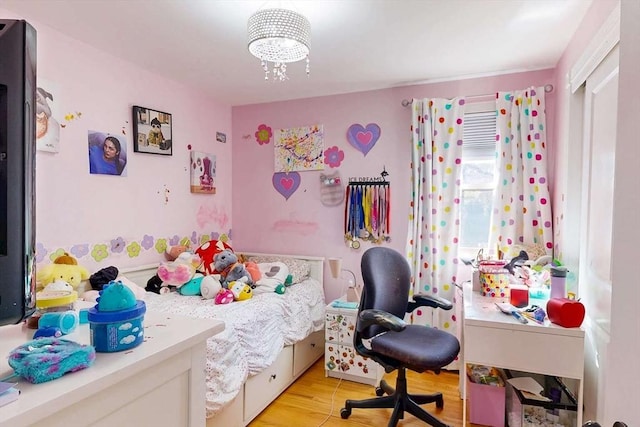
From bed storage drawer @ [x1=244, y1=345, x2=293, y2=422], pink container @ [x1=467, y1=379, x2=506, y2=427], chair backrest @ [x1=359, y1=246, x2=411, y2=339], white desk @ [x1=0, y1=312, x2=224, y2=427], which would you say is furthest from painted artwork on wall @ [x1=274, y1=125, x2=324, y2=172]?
white desk @ [x1=0, y1=312, x2=224, y2=427]

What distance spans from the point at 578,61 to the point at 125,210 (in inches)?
120

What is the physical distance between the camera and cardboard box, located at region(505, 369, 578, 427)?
77.8 inches

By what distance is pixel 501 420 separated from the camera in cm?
219

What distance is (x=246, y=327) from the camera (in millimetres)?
2176

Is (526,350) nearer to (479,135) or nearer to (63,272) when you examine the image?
(479,135)

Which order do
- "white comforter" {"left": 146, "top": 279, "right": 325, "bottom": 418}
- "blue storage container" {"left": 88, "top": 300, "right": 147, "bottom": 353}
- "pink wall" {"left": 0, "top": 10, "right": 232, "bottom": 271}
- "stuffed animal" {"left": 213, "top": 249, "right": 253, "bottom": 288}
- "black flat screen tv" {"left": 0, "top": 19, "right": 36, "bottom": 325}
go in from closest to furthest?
1. "black flat screen tv" {"left": 0, "top": 19, "right": 36, "bottom": 325}
2. "blue storage container" {"left": 88, "top": 300, "right": 147, "bottom": 353}
3. "white comforter" {"left": 146, "top": 279, "right": 325, "bottom": 418}
4. "pink wall" {"left": 0, "top": 10, "right": 232, "bottom": 271}
5. "stuffed animal" {"left": 213, "top": 249, "right": 253, "bottom": 288}

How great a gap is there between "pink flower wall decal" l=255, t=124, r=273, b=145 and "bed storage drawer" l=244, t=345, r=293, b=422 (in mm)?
1987

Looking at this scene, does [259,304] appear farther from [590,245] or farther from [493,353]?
[590,245]

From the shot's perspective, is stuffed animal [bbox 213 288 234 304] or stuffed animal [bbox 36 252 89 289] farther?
stuffed animal [bbox 213 288 234 304]

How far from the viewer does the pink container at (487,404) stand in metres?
2.18

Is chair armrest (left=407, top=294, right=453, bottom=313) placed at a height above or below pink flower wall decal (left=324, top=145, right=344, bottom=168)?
below

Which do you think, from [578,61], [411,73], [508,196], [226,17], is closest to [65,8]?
[226,17]

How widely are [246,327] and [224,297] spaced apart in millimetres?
408

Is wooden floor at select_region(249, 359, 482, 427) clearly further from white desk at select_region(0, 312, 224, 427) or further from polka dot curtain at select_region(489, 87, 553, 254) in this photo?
white desk at select_region(0, 312, 224, 427)
